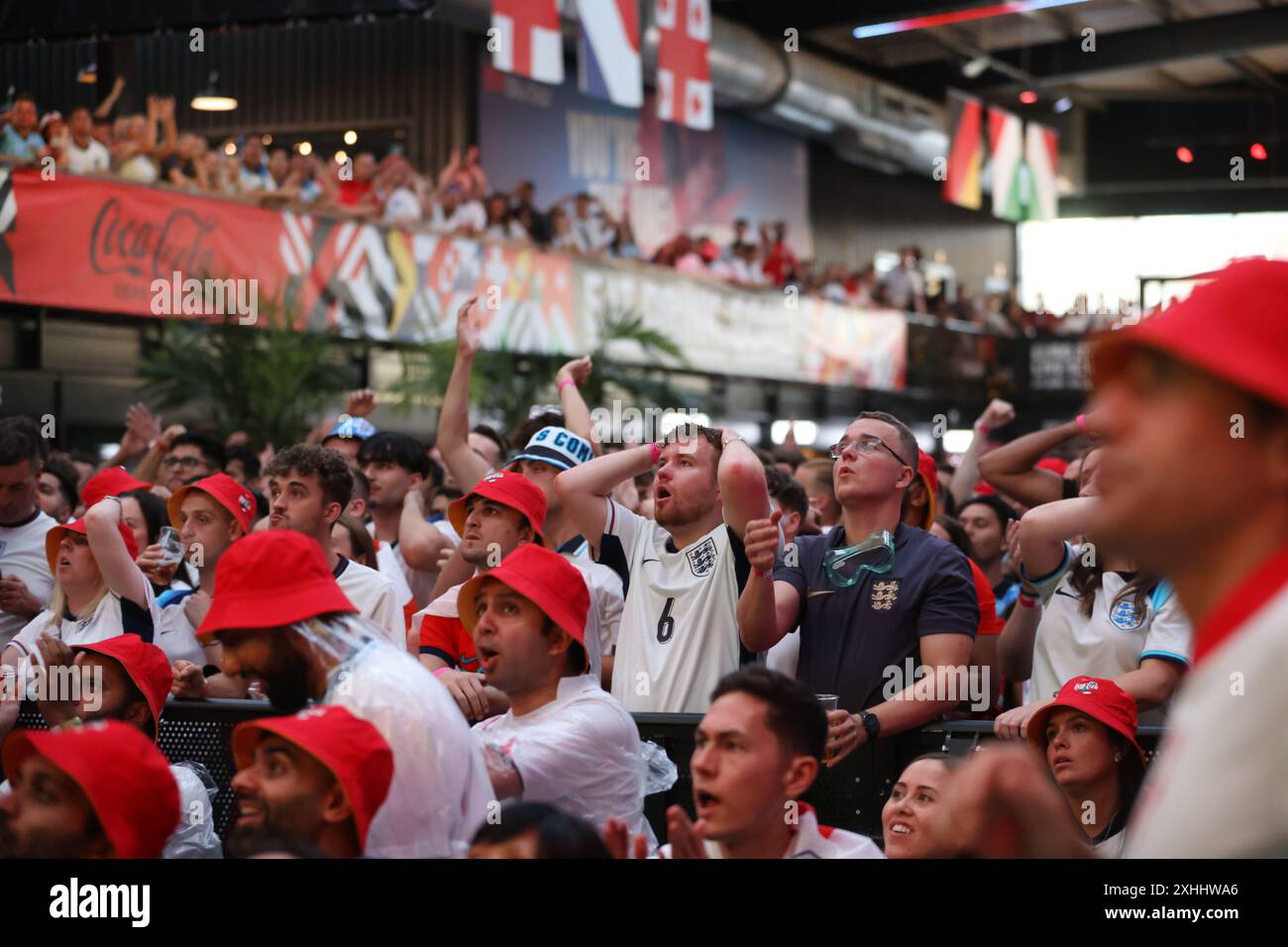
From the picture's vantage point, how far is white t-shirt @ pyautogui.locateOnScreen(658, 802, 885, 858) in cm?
→ 280

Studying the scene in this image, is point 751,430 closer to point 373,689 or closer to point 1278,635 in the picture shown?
point 373,689

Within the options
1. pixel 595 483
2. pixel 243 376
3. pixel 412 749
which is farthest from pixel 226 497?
pixel 243 376

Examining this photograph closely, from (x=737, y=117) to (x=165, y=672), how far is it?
804 inches

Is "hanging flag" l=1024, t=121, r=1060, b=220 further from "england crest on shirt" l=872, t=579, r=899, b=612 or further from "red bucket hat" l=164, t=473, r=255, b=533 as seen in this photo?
"england crest on shirt" l=872, t=579, r=899, b=612

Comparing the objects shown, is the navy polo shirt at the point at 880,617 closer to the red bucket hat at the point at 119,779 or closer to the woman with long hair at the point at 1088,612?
the woman with long hair at the point at 1088,612

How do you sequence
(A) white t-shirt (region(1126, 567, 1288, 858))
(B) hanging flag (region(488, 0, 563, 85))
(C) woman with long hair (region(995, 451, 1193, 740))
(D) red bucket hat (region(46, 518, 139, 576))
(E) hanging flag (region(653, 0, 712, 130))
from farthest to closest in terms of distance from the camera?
1. (E) hanging flag (region(653, 0, 712, 130))
2. (B) hanging flag (region(488, 0, 563, 85))
3. (D) red bucket hat (region(46, 518, 139, 576))
4. (C) woman with long hair (region(995, 451, 1193, 740))
5. (A) white t-shirt (region(1126, 567, 1288, 858))

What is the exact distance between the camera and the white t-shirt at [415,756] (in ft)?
8.93

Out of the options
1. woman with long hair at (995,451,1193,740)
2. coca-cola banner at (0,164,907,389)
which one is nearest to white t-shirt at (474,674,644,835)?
woman with long hair at (995,451,1193,740)

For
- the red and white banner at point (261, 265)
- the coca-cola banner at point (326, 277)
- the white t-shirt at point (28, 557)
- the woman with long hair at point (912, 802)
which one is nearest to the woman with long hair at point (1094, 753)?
the woman with long hair at point (912, 802)

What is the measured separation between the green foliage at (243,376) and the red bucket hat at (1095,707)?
26.0 ft

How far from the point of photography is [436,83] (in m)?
18.4

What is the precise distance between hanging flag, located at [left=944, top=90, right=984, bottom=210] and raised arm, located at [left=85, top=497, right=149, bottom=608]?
16.8 metres

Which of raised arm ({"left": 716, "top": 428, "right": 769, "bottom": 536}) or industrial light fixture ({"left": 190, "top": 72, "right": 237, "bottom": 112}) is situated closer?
raised arm ({"left": 716, "top": 428, "right": 769, "bottom": 536})
